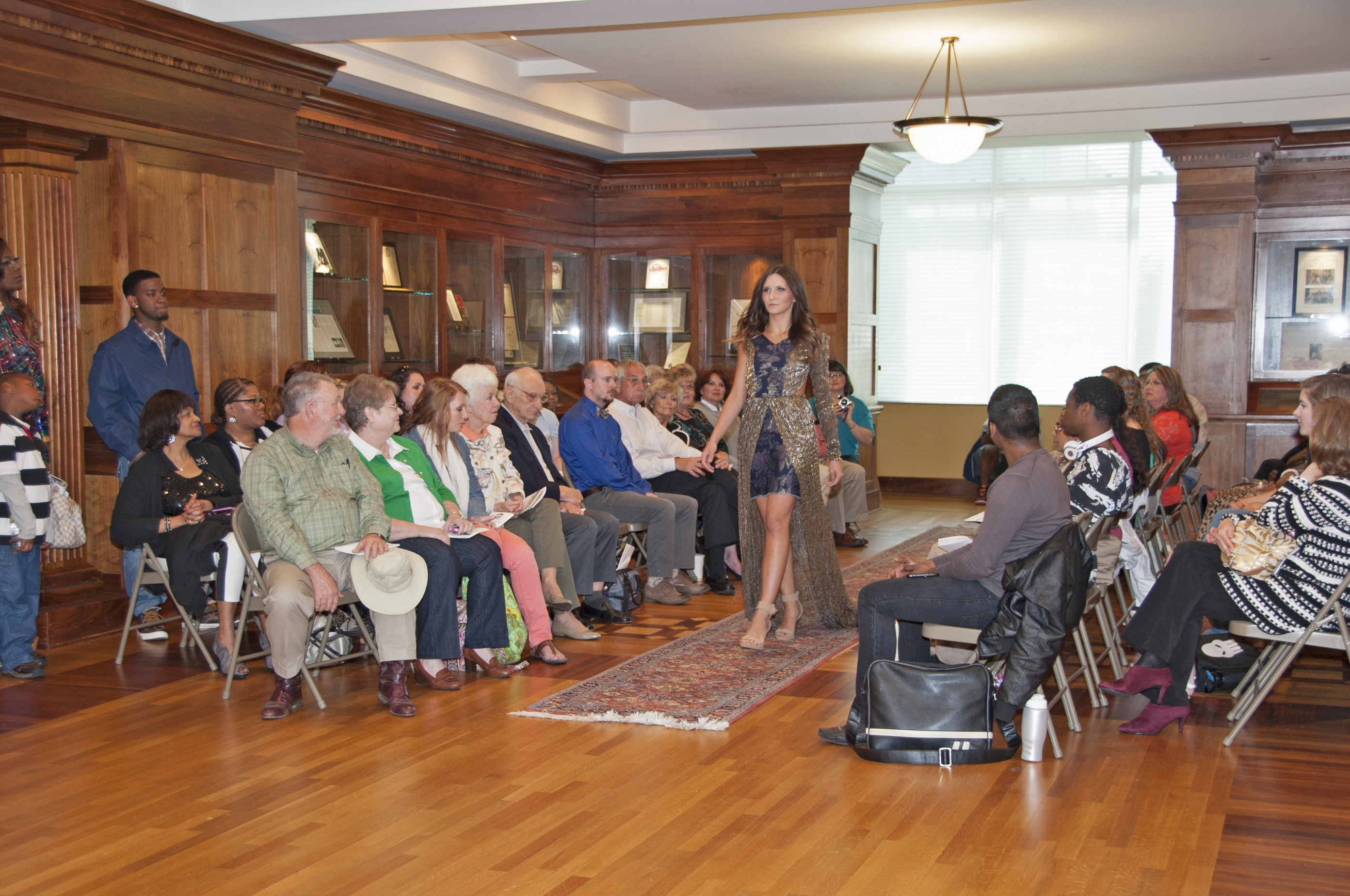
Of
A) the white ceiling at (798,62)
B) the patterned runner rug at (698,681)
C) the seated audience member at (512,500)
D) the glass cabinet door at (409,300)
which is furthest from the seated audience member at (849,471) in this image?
the seated audience member at (512,500)

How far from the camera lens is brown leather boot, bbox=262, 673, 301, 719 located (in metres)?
4.57

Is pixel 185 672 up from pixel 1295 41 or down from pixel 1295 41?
down

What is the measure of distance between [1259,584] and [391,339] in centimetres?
607

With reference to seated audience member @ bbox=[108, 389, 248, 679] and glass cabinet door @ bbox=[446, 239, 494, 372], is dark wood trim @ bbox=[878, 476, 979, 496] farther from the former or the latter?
seated audience member @ bbox=[108, 389, 248, 679]

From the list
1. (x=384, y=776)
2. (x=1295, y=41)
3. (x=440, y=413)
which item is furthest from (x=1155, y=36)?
(x=384, y=776)

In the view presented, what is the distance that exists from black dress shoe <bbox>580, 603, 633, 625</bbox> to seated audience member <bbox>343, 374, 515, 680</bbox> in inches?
45.2

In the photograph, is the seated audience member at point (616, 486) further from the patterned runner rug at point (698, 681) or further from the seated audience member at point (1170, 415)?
the seated audience member at point (1170, 415)

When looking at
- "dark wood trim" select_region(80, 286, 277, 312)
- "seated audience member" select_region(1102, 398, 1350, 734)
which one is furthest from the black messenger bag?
"dark wood trim" select_region(80, 286, 277, 312)

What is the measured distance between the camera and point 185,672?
209 inches

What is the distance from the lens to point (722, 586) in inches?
287

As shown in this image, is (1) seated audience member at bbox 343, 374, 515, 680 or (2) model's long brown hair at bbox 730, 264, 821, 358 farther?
(2) model's long brown hair at bbox 730, 264, 821, 358

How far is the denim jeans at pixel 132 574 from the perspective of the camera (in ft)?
19.5

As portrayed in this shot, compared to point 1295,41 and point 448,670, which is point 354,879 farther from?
point 1295,41

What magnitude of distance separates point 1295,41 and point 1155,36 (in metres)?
1.03
